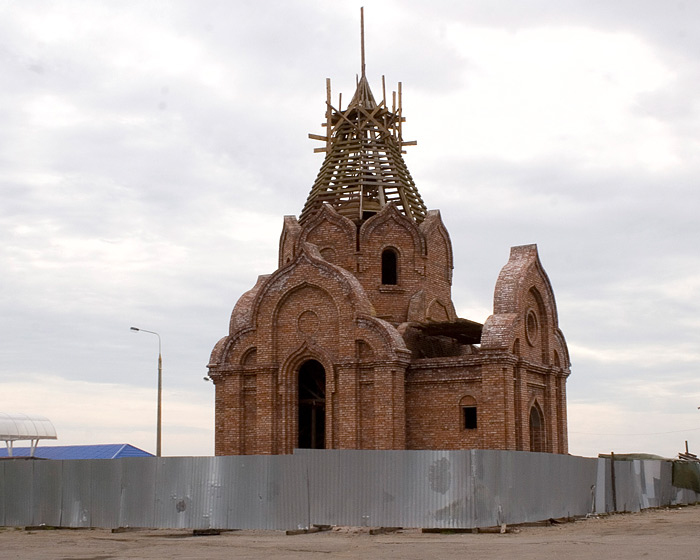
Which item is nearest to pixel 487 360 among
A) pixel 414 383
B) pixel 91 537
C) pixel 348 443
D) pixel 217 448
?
pixel 414 383

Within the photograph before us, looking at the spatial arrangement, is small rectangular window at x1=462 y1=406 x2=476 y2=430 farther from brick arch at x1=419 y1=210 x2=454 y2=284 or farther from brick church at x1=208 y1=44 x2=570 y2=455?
brick arch at x1=419 y1=210 x2=454 y2=284

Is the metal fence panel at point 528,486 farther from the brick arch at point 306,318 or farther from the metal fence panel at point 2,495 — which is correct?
the metal fence panel at point 2,495

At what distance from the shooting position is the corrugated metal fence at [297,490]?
19.8 metres

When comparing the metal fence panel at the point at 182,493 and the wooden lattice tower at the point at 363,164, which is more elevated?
the wooden lattice tower at the point at 363,164

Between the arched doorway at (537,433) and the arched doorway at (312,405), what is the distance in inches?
248

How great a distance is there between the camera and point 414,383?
2706 centimetres

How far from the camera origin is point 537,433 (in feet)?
95.0

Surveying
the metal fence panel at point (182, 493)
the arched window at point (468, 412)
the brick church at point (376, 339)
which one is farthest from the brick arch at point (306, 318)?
the metal fence panel at point (182, 493)

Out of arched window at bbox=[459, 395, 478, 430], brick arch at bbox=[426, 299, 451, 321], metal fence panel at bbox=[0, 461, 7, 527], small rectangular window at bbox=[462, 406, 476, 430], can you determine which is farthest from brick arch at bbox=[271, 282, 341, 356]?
metal fence panel at bbox=[0, 461, 7, 527]

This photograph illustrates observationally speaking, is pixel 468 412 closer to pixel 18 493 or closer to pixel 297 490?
pixel 297 490

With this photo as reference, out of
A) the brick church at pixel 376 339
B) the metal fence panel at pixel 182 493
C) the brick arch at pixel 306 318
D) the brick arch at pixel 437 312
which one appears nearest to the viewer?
the metal fence panel at pixel 182 493

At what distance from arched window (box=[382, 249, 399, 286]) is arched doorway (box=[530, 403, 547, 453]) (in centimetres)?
588

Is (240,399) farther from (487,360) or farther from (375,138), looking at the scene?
(375,138)

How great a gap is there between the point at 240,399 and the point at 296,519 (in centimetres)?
837
